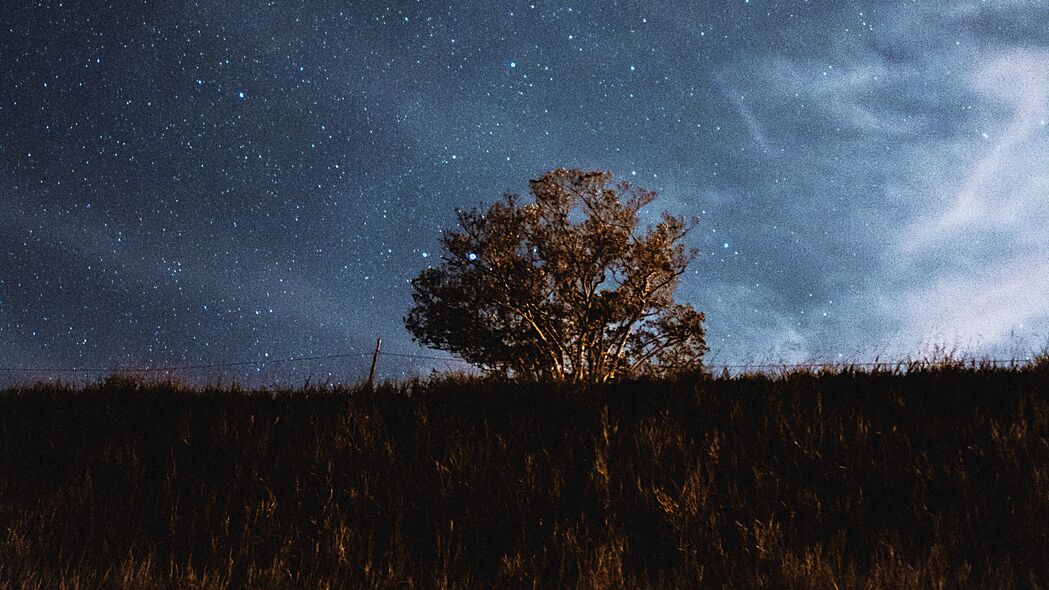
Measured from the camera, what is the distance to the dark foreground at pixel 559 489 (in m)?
5.04

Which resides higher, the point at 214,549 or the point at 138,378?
the point at 138,378

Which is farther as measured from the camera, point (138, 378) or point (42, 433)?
point (138, 378)

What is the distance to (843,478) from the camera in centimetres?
610

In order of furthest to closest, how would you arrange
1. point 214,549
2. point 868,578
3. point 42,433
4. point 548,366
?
point 548,366 → point 42,433 → point 214,549 → point 868,578

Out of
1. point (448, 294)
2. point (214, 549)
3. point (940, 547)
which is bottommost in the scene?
point (214, 549)

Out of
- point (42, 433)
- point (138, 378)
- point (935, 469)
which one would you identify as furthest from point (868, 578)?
point (138, 378)

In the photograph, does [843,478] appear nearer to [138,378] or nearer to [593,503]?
[593,503]

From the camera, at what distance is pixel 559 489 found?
248 inches

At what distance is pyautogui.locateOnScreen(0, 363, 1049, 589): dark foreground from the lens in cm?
504

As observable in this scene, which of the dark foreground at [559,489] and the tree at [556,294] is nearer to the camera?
the dark foreground at [559,489]

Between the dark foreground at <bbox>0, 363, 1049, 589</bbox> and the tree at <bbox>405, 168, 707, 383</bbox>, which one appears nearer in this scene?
the dark foreground at <bbox>0, 363, 1049, 589</bbox>

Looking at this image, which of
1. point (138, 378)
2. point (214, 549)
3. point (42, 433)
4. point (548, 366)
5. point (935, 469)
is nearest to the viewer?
point (214, 549)

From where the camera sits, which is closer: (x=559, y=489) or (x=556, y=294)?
(x=559, y=489)

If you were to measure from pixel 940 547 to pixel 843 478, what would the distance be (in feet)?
4.02
